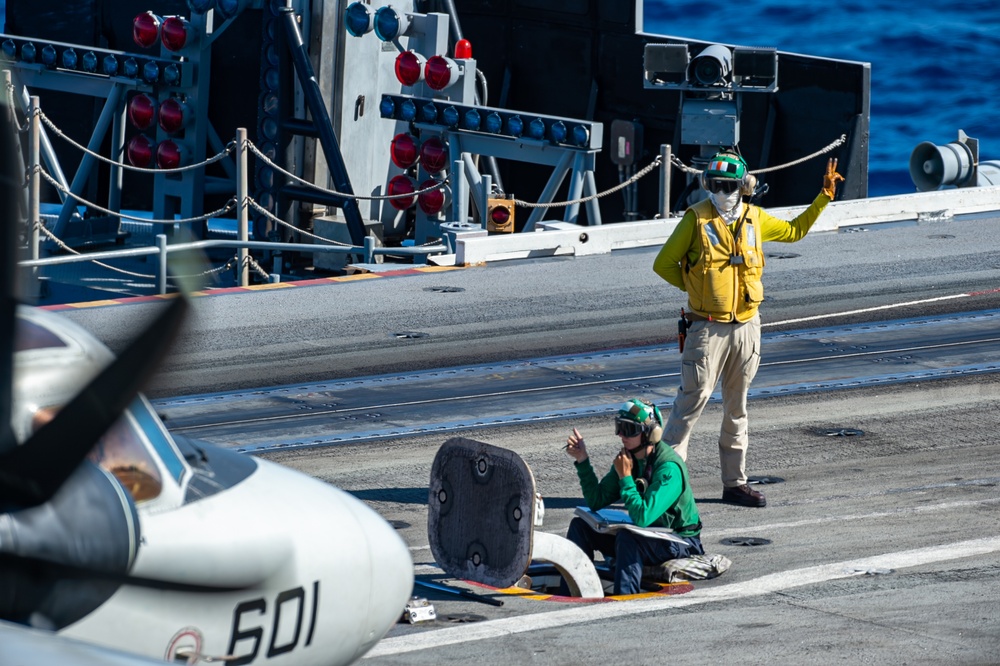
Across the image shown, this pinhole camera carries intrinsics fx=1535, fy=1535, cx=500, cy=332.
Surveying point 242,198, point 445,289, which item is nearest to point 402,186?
point 242,198

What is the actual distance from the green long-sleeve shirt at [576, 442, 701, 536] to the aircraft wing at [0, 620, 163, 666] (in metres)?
5.21

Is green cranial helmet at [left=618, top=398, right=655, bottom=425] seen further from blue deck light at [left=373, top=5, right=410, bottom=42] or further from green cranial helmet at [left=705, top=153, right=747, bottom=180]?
blue deck light at [left=373, top=5, right=410, bottom=42]

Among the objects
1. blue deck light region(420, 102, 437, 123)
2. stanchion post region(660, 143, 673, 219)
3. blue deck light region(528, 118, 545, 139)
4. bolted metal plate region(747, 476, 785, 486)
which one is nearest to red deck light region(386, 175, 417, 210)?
blue deck light region(420, 102, 437, 123)

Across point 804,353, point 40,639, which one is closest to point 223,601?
point 40,639

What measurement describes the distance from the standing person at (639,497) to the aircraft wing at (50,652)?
513cm

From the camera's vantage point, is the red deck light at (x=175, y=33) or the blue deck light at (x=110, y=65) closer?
the red deck light at (x=175, y=33)

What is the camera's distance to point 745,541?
Result: 9.80 metres

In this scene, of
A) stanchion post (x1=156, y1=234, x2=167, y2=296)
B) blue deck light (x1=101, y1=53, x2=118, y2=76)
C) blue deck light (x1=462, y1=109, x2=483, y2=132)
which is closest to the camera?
stanchion post (x1=156, y1=234, x2=167, y2=296)

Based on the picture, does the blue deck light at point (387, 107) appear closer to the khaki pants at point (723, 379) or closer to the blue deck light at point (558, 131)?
the blue deck light at point (558, 131)

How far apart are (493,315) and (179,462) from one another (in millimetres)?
10055

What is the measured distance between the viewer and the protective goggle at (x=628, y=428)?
360 inches

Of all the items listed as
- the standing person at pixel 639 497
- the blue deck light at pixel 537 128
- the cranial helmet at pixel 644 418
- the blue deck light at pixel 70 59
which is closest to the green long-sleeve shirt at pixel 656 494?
the standing person at pixel 639 497

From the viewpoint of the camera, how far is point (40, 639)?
162 inches

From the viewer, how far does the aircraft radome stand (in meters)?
4.59
